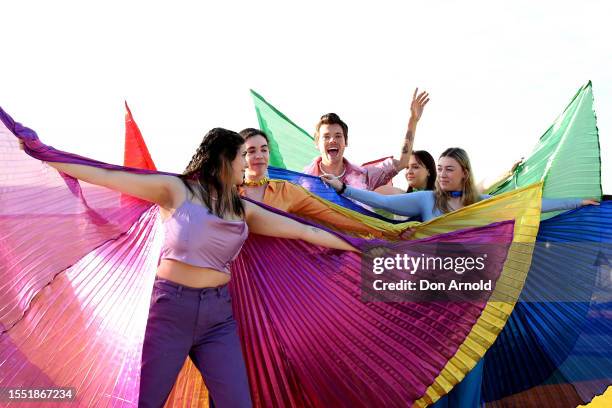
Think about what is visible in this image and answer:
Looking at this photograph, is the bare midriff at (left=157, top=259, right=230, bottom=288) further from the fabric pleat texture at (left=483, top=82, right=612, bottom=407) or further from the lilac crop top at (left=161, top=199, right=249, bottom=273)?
the fabric pleat texture at (left=483, top=82, right=612, bottom=407)

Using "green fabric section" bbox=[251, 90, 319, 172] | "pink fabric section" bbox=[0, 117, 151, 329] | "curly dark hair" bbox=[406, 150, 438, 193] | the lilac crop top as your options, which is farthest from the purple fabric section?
"green fabric section" bbox=[251, 90, 319, 172]

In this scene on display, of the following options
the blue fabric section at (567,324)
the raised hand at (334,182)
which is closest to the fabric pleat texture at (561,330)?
the blue fabric section at (567,324)

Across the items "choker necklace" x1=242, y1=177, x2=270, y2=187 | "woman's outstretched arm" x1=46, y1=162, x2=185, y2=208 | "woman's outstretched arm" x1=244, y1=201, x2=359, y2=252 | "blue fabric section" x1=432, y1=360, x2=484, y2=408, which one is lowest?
"blue fabric section" x1=432, y1=360, x2=484, y2=408

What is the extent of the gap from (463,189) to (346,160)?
931mm

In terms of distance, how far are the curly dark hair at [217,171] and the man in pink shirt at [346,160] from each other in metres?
1.52

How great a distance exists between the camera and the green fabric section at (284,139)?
5.88 meters

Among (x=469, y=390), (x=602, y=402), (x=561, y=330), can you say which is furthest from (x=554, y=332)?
(x=469, y=390)

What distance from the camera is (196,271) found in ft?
9.20

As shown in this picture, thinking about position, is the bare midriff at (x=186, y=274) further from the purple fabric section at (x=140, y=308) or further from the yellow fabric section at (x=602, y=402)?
the yellow fabric section at (x=602, y=402)

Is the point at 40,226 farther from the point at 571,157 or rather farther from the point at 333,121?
the point at 571,157

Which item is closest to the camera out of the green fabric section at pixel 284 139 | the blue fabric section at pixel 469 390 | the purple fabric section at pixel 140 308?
the purple fabric section at pixel 140 308

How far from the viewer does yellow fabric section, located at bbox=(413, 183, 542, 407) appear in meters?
3.36

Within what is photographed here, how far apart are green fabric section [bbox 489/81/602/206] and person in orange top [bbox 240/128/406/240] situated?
143cm

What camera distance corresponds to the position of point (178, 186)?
2.89m
